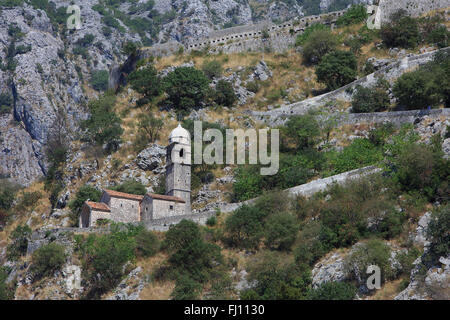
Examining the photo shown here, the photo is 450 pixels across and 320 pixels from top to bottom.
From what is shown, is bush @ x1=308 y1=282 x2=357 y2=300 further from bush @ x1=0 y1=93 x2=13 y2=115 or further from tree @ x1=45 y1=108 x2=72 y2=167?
bush @ x1=0 y1=93 x2=13 y2=115

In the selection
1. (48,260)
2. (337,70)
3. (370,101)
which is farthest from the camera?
(337,70)

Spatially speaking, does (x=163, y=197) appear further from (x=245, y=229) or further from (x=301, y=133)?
(x=301, y=133)

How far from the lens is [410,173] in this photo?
52.0 metres

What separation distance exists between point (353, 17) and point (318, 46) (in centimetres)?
761

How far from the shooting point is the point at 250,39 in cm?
8881

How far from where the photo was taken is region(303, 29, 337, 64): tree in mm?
82875

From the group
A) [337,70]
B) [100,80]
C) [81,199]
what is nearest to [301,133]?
[337,70]

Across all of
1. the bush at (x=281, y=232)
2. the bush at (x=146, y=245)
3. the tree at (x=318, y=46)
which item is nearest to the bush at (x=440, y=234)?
the bush at (x=281, y=232)

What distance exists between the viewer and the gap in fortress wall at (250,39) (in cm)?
8719

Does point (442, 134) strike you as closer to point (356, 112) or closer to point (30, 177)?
point (356, 112)

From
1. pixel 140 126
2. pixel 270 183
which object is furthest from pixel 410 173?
pixel 140 126

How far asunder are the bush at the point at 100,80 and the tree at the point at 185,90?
4806cm

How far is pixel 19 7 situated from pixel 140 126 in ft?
210

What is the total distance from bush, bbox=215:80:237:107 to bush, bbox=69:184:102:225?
60.5 ft
